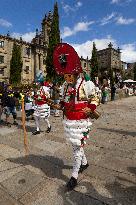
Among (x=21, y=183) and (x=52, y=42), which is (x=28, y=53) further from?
(x=21, y=183)

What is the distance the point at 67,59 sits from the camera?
4.02 m

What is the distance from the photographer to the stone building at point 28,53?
47537 mm

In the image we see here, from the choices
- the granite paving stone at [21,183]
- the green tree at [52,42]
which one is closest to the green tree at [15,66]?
the green tree at [52,42]

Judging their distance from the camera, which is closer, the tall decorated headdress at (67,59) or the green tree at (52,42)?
the tall decorated headdress at (67,59)

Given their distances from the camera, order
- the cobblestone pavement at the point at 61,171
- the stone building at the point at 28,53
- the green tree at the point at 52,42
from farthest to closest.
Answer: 1. the stone building at the point at 28,53
2. the green tree at the point at 52,42
3. the cobblestone pavement at the point at 61,171

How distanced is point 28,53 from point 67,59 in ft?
169

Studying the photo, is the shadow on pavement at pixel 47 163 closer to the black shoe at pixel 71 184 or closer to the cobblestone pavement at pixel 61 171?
the cobblestone pavement at pixel 61 171

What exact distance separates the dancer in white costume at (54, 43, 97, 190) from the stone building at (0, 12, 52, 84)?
44503mm

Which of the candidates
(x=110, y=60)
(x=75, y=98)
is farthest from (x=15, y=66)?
(x=110, y=60)

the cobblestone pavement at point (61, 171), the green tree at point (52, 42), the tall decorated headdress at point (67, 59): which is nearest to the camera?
the cobblestone pavement at point (61, 171)

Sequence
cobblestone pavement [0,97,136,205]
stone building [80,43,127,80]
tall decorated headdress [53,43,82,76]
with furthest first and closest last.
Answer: stone building [80,43,127,80] < tall decorated headdress [53,43,82,76] < cobblestone pavement [0,97,136,205]

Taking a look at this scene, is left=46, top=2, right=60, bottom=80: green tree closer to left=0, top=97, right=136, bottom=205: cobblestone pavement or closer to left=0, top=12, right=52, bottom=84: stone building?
left=0, top=12, right=52, bottom=84: stone building

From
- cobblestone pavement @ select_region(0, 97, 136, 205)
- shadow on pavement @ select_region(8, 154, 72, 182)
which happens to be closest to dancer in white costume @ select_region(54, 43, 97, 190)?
cobblestone pavement @ select_region(0, 97, 136, 205)

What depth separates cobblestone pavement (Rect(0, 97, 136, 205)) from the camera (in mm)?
3787
